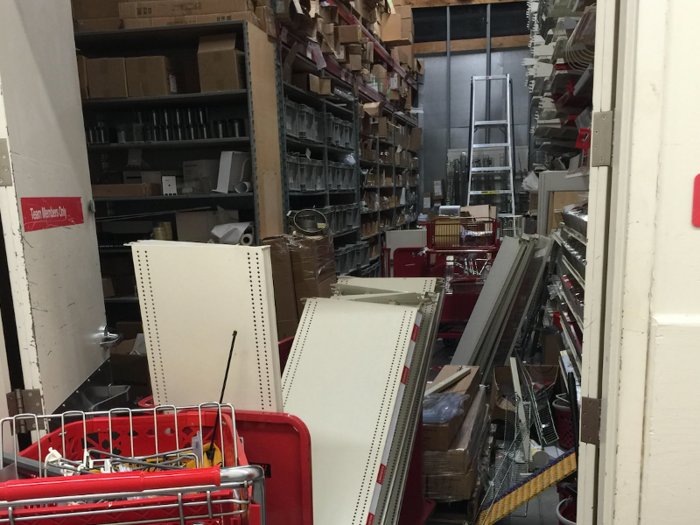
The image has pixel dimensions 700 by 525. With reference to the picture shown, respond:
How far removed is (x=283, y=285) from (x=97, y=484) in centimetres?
264

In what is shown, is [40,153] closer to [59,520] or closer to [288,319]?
[59,520]

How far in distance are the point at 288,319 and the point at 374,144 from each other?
159 inches

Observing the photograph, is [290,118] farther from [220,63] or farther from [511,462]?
[511,462]

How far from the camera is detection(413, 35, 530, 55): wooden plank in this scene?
26.7 ft

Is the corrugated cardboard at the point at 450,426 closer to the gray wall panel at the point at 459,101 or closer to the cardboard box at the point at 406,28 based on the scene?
the cardboard box at the point at 406,28

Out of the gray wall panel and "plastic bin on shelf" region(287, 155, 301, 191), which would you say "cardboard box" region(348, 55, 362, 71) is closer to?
"plastic bin on shelf" region(287, 155, 301, 191)

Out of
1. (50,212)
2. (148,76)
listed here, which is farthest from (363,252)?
(50,212)

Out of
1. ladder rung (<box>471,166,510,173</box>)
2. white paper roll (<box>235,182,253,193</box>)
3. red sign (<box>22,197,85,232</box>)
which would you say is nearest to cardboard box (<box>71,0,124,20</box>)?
white paper roll (<box>235,182,253,193</box>)

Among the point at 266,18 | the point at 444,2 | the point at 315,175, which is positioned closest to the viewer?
the point at 266,18

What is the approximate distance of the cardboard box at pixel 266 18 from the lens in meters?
3.52

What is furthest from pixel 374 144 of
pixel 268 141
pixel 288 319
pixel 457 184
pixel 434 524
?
pixel 434 524

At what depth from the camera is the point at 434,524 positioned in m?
2.07

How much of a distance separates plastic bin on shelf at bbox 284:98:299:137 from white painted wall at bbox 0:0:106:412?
2324 mm

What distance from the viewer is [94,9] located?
11.3 ft
